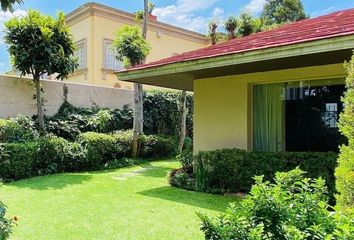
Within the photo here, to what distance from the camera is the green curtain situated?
9.02 meters

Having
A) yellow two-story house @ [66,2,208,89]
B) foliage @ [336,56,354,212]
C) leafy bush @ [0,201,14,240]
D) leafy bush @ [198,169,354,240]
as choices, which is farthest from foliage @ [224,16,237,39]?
leafy bush @ [198,169,354,240]

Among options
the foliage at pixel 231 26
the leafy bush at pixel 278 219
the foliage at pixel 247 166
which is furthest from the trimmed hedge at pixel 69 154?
the leafy bush at pixel 278 219

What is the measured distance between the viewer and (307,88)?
8.58 metres

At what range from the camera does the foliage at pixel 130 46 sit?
45.0ft

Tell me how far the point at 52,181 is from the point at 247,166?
5136 millimetres

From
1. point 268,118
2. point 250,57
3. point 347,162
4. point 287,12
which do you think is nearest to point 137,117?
point 268,118

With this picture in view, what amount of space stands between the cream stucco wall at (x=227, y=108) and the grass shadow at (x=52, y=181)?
3459 mm

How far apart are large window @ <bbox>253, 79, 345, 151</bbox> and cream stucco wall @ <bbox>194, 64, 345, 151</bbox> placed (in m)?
0.21

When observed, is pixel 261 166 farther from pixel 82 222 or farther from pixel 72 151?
pixel 72 151

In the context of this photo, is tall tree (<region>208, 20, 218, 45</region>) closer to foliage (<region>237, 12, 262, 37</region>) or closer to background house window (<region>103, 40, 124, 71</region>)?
foliage (<region>237, 12, 262, 37</region>)

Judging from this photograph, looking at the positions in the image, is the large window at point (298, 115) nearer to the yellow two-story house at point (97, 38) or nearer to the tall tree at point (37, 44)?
the tall tree at point (37, 44)

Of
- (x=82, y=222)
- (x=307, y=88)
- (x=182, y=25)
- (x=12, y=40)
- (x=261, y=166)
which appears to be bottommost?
(x=82, y=222)

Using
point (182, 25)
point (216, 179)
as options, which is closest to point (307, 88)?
point (216, 179)

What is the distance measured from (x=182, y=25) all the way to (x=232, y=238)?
24.1 m
